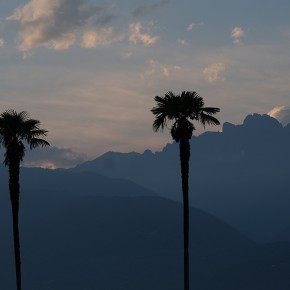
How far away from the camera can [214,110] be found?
48125 mm

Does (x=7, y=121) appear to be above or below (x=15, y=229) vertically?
above

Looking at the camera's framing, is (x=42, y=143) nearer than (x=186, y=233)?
No

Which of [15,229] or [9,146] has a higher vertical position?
[9,146]

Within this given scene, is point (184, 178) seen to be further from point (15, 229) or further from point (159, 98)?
point (15, 229)

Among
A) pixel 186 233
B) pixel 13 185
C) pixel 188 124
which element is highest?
pixel 188 124

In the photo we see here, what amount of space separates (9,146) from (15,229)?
Answer: 5.61m

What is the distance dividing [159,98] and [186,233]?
892cm

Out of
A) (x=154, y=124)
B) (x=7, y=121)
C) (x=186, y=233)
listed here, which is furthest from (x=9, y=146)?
(x=186, y=233)

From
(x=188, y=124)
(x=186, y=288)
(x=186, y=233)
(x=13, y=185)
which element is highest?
(x=188, y=124)

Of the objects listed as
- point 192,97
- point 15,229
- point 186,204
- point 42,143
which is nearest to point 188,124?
point 192,97

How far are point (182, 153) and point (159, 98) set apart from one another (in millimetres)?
3895

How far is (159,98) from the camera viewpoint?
157ft

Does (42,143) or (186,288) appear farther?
(42,143)

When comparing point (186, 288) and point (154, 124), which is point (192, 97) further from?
point (186, 288)
